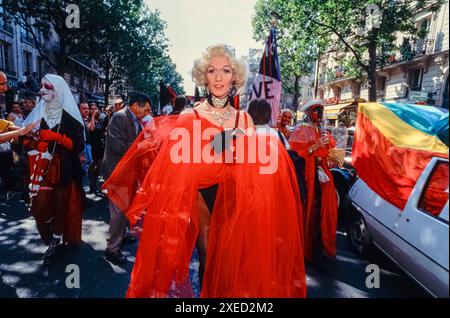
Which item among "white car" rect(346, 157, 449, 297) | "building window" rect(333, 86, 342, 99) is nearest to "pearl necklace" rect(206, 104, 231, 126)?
"white car" rect(346, 157, 449, 297)

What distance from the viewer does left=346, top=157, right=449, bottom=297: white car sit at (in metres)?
2.12

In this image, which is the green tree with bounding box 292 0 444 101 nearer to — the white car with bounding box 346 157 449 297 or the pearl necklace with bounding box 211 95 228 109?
the white car with bounding box 346 157 449 297

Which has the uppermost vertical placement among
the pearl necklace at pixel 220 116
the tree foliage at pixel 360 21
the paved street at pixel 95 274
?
the tree foliage at pixel 360 21

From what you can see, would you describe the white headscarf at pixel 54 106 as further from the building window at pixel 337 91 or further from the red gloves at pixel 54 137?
the building window at pixel 337 91

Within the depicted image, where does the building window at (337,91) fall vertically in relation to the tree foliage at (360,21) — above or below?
below

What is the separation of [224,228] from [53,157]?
270cm

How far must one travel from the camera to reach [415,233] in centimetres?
266

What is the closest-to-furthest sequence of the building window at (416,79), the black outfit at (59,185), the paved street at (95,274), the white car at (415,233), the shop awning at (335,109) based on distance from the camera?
1. the white car at (415,233)
2. the paved street at (95,274)
3. the black outfit at (59,185)
4. the building window at (416,79)
5. the shop awning at (335,109)

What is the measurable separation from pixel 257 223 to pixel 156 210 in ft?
2.46

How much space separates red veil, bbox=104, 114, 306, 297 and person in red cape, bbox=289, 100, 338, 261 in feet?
4.87

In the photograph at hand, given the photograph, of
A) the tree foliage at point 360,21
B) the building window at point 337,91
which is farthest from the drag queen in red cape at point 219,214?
the building window at point 337,91

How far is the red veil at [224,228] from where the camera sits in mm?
1997

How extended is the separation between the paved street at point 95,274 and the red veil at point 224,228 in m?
1.13
